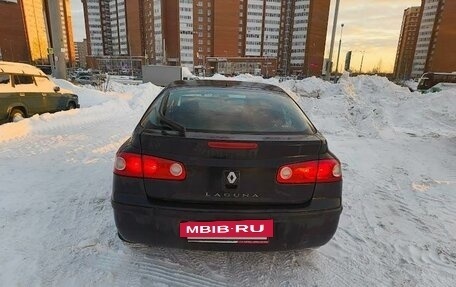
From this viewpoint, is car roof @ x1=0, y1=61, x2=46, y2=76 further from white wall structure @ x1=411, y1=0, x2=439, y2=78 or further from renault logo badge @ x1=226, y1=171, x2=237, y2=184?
white wall structure @ x1=411, y1=0, x2=439, y2=78

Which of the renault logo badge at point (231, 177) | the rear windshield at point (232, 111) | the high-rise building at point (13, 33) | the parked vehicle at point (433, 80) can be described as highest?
the high-rise building at point (13, 33)

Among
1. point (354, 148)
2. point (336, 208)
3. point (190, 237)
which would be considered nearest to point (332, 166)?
point (336, 208)

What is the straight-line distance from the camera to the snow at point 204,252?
246cm

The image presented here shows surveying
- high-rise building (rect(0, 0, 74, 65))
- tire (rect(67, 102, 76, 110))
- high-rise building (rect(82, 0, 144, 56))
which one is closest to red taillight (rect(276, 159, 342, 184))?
tire (rect(67, 102, 76, 110))

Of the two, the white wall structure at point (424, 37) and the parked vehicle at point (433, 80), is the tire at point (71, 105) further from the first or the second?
the white wall structure at point (424, 37)

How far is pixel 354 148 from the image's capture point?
6836 mm

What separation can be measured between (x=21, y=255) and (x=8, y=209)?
1.10 meters

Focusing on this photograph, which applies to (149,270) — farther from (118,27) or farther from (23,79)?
(118,27)

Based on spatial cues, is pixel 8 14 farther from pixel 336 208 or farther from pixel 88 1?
pixel 336 208

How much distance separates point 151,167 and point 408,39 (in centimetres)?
12731

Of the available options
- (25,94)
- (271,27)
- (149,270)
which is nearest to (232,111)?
(149,270)

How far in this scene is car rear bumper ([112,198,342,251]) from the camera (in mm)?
2105

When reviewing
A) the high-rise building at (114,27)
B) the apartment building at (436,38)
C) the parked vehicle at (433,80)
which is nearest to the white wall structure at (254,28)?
the high-rise building at (114,27)

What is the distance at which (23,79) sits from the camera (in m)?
8.59
